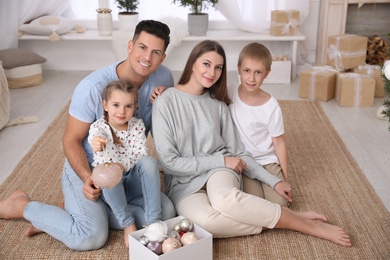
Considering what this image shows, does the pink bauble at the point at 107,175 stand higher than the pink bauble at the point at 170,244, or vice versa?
the pink bauble at the point at 107,175

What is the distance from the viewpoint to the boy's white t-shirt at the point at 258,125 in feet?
7.73

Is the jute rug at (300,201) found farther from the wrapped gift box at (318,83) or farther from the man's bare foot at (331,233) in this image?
the wrapped gift box at (318,83)

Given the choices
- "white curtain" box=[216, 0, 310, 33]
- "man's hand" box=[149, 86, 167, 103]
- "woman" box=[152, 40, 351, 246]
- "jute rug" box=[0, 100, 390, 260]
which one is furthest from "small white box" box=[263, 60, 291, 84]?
"man's hand" box=[149, 86, 167, 103]

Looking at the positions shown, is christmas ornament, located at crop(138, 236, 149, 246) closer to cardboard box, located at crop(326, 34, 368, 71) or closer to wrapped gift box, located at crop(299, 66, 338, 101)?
wrapped gift box, located at crop(299, 66, 338, 101)

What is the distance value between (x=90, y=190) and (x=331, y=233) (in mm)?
867

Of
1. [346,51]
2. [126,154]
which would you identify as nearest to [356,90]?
[346,51]

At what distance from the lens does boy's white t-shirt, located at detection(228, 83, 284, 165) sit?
2.36m

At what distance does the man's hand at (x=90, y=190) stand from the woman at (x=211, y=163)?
278 mm

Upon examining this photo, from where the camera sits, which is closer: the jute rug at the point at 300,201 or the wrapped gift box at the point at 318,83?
the jute rug at the point at 300,201

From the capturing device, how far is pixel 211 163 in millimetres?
2193

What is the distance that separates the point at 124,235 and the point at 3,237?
44 centimetres

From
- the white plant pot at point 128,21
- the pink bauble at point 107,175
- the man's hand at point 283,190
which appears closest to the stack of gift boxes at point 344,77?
the white plant pot at point 128,21

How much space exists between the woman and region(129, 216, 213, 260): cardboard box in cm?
13

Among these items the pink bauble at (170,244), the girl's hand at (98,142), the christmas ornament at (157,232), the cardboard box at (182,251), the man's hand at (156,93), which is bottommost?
the cardboard box at (182,251)
